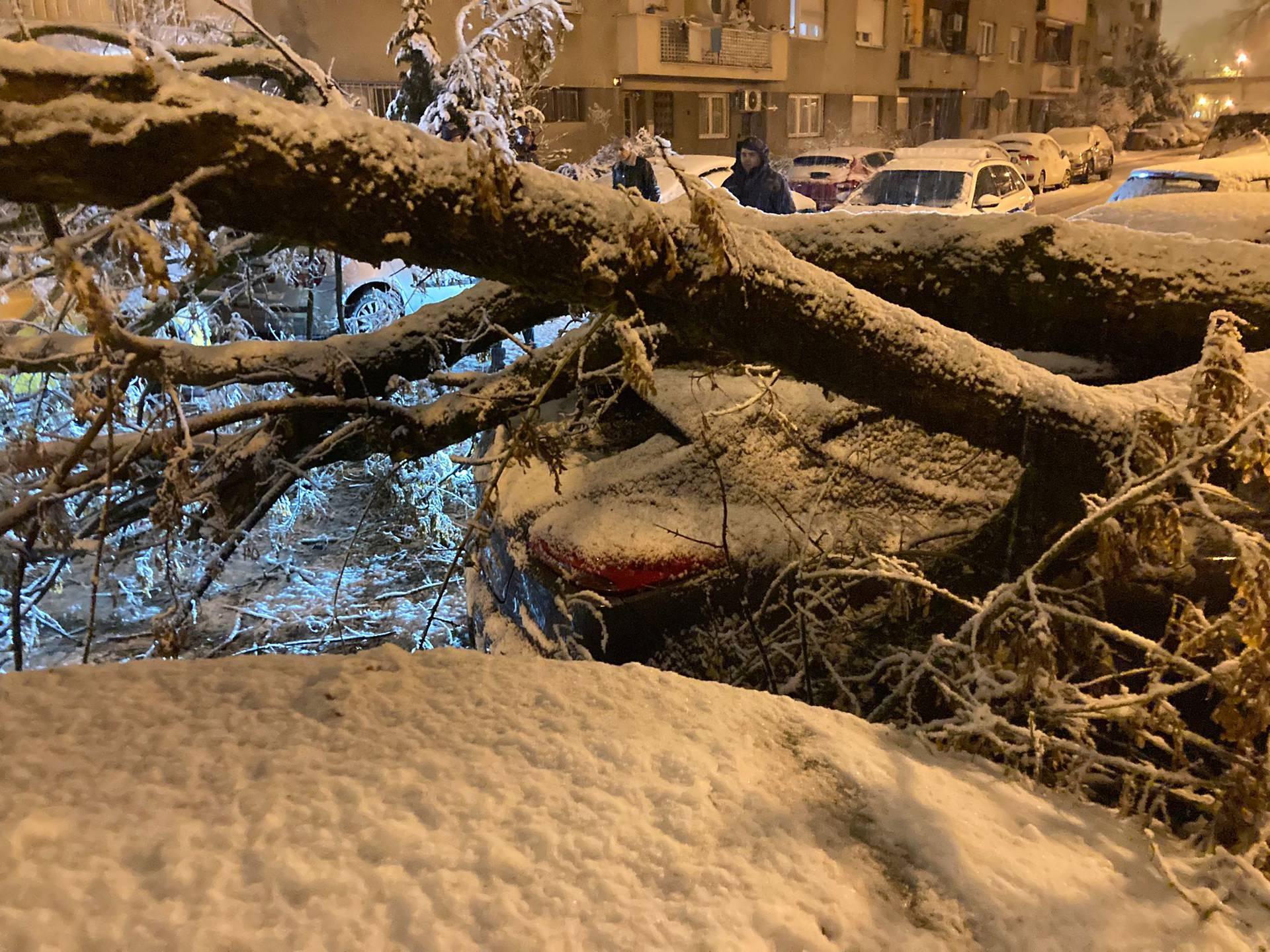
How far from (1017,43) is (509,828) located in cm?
4714

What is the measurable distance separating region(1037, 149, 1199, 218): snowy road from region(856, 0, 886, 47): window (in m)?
9.49

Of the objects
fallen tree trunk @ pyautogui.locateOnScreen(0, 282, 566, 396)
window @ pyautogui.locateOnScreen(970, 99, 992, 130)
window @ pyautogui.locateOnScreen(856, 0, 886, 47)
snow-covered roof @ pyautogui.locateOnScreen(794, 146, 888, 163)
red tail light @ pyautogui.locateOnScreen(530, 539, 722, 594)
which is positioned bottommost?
red tail light @ pyautogui.locateOnScreen(530, 539, 722, 594)

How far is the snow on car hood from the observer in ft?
11.0

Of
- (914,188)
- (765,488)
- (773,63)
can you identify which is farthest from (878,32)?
(765,488)

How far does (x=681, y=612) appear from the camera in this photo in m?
3.32

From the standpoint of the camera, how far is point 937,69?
117 ft

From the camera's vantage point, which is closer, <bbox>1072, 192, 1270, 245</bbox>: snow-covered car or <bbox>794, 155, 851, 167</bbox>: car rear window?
<bbox>1072, 192, 1270, 245</bbox>: snow-covered car

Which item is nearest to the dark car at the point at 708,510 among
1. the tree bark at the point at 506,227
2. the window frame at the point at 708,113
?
the tree bark at the point at 506,227

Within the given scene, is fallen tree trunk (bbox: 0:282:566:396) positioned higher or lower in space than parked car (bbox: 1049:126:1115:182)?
lower

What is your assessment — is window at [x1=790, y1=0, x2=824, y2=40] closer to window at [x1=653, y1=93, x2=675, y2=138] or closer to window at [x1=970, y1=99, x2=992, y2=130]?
window at [x1=653, y1=93, x2=675, y2=138]

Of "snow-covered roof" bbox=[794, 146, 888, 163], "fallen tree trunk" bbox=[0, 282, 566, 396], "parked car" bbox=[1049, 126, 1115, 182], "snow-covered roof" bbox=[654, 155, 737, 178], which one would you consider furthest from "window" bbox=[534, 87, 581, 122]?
"fallen tree trunk" bbox=[0, 282, 566, 396]

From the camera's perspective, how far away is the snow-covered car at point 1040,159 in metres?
22.4

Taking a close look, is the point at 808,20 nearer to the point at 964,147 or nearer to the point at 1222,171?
the point at 964,147

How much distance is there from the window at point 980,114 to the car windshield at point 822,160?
72.3ft
